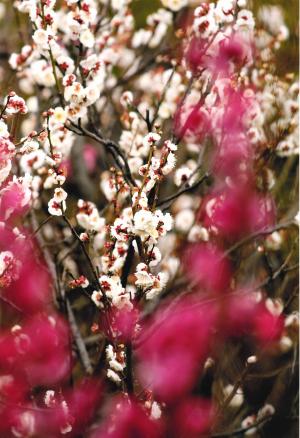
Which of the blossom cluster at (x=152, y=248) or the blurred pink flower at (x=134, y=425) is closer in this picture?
the blurred pink flower at (x=134, y=425)

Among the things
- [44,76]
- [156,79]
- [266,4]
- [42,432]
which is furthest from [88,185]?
[42,432]

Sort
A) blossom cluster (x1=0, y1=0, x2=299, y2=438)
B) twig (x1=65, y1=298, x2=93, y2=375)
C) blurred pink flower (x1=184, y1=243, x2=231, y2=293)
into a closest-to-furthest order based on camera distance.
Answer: blossom cluster (x1=0, y1=0, x2=299, y2=438)
twig (x1=65, y1=298, x2=93, y2=375)
blurred pink flower (x1=184, y1=243, x2=231, y2=293)

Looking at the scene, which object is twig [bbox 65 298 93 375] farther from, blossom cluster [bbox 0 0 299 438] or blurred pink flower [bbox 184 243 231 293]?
blurred pink flower [bbox 184 243 231 293]

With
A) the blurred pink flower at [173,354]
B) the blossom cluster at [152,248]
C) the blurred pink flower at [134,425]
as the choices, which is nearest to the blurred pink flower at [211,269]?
the blossom cluster at [152,248]

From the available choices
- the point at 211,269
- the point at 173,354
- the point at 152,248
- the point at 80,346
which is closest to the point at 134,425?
the point at 173,354

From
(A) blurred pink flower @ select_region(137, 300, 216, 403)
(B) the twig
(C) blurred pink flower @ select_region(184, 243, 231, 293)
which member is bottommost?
(A) blurred pink flower @ select_region(137, 300, 216, 403)


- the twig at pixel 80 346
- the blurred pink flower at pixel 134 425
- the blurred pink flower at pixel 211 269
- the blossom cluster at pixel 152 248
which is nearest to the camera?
the blurred pink flower at pixel 134 425

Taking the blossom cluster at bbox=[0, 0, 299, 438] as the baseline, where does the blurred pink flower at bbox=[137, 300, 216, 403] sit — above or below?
below

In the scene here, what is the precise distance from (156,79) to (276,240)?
1.48 meters

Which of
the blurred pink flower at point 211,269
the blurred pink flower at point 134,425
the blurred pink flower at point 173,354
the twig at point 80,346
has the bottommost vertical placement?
the blurred pink flower at point 134,425

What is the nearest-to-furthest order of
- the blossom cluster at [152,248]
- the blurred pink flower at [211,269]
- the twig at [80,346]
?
the blossom cluster at [152,248]
the twig at [80,346]
the blurred pink flower at [211,269]

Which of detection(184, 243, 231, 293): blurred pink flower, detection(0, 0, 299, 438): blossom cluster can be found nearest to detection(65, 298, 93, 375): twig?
detection(0, 0, 299, 438): blossom cluster

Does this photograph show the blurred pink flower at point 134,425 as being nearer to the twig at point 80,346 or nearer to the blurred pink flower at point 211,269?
the twig at point 80,346

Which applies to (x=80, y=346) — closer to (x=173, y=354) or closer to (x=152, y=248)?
(x=173, y=354)
